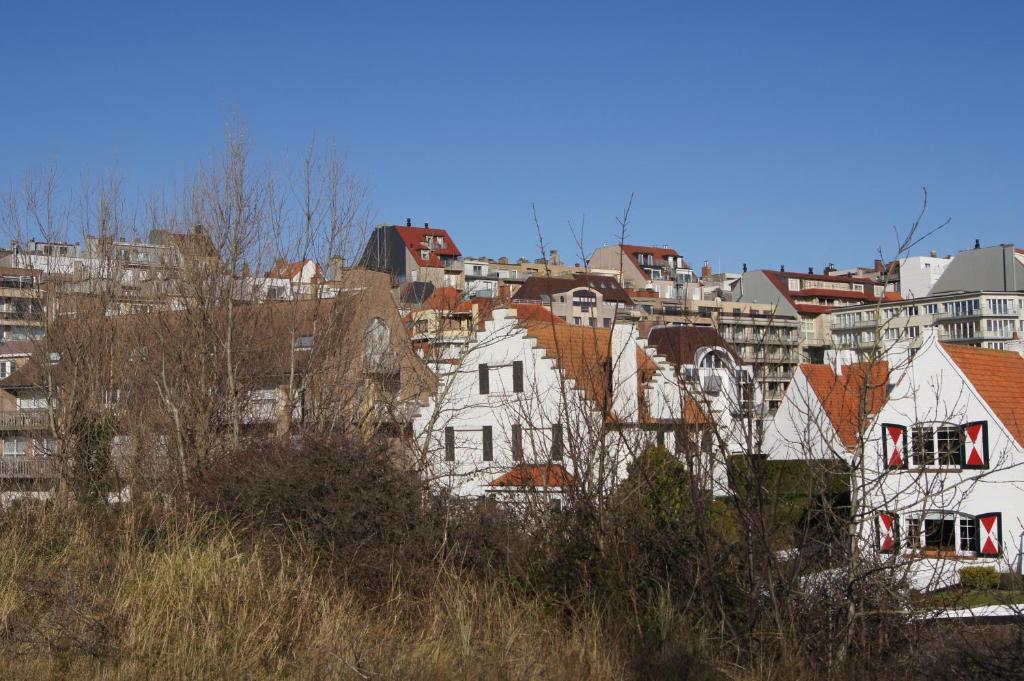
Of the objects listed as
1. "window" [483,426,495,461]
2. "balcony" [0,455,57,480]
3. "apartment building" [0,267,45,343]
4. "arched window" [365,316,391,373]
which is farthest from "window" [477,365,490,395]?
"balcony" [0,455,57,480]

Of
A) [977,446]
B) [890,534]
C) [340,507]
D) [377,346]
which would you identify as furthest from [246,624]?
[977,446]

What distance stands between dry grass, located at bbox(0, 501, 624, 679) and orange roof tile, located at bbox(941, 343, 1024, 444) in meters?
21.4

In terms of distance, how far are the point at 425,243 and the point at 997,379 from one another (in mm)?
92244

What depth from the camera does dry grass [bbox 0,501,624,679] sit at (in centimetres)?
652

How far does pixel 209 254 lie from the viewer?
23188mm

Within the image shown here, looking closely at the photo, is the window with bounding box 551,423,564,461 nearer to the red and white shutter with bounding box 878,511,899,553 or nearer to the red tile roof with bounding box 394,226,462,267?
the red and white shutter with bounding box 878,511,899,553

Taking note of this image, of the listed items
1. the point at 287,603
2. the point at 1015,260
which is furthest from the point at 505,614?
the point at 1015,260

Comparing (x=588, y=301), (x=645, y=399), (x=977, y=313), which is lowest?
(x=645, y=399)

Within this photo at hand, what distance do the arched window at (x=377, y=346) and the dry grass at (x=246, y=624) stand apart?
1513 centimetres

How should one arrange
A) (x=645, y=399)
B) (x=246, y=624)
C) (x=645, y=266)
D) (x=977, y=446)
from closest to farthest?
(x=246, y=624)
(x=645, y=399)
(x=977, y=446)
(x=645, y=266)

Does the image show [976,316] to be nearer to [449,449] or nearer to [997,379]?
[997,379]

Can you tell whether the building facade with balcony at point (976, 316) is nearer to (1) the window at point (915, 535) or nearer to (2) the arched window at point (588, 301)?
(2) the arched window at point (588, 301)

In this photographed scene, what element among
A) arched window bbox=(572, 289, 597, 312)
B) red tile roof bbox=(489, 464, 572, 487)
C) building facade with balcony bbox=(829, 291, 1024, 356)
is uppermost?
building facade with balcony bbox=(829, 291, 1024, 356)

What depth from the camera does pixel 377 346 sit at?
85.7ft
